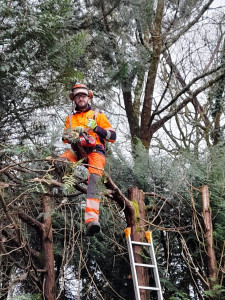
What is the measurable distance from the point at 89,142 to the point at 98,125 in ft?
1.57

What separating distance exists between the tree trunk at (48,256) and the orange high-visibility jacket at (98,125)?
1.63m

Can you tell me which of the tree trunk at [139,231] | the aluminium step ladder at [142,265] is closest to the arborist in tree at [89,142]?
the aluminium step ladder at [142,265]

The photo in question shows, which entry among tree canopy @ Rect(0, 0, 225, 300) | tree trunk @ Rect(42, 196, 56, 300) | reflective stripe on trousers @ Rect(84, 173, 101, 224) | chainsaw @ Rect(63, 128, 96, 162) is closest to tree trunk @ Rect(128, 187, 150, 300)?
tree canopy @ Rect(0, 0, 225, 300)

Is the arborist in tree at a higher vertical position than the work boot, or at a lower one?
higher

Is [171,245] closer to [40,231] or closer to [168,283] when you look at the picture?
[168,283]

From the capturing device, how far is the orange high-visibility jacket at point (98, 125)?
5.46m

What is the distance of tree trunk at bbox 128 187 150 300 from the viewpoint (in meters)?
5.66

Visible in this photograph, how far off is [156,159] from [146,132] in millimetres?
2728

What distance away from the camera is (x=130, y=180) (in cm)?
754

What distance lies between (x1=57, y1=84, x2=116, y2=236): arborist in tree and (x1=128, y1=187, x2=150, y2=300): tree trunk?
0.96 m

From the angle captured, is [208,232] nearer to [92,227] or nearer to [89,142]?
[92,227]

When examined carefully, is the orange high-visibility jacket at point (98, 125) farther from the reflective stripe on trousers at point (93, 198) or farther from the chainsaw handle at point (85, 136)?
the reflective stripe on trousers at point (93, 198)

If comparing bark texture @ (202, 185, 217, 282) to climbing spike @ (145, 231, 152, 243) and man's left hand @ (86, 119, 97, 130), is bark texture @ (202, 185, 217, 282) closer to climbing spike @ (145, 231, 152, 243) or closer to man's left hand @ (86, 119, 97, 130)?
climbing spike @ (145, 231, 152, 243)

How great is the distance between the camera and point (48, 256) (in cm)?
678
